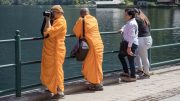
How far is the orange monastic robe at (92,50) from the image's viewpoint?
880 cm

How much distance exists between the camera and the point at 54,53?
8094mm

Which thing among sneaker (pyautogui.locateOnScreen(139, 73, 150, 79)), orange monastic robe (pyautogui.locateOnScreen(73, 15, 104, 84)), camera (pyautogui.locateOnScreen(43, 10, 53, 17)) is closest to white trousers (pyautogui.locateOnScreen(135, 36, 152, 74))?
sneaker (pyautogui.locateOnScreen(139, 73, 150, 79))

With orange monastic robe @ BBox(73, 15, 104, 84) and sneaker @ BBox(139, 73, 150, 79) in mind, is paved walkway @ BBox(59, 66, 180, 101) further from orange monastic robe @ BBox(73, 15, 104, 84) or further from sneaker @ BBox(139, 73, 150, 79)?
orange monastic robe @ BBox(73, 15, 104, 84)

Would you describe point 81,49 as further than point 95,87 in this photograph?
No

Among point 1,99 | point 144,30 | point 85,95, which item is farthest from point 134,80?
point 1,99

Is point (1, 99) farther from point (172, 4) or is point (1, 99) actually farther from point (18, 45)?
point (172, 4)

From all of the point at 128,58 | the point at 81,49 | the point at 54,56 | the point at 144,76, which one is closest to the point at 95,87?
the point at 81,49

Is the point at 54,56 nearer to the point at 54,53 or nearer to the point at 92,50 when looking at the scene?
the point at 54,53

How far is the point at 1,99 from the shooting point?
26.3 ft

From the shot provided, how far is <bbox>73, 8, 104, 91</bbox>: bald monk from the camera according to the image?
28.9ft

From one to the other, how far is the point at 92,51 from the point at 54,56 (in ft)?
3.44

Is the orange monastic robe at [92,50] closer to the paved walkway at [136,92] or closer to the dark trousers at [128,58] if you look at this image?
the paved walkway at [136,92]

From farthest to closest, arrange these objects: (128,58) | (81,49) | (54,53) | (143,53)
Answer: (143,53) < (128,58) < (81,49) < (54,53)

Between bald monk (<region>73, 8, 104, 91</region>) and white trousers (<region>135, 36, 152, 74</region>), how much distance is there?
158cm
